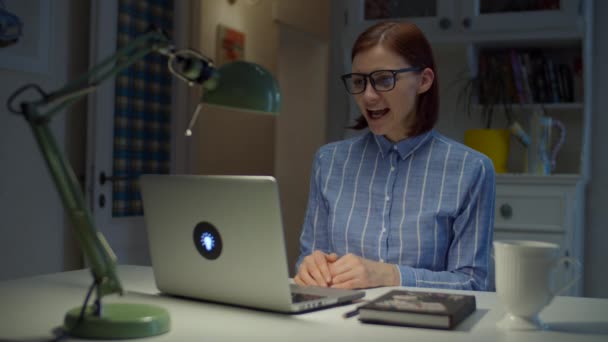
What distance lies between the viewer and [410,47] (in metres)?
1.75

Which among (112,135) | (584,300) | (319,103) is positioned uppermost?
(319,103)

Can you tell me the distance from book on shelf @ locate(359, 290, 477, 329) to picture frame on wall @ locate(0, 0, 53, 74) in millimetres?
2072

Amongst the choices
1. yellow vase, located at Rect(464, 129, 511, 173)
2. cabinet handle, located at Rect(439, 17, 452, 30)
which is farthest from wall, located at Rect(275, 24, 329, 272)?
yellow vase, located at Rect(464, 129, 511, 173)

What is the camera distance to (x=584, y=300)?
1289 mm

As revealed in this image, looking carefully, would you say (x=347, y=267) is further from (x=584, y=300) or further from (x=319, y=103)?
(x=319, y=103)

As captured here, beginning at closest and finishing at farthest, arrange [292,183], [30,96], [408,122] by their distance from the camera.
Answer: [408,122] < [30,96] < [292,183]

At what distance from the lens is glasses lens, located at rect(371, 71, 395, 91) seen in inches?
67.2

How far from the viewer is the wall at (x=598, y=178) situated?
295 cm

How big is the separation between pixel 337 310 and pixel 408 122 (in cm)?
78

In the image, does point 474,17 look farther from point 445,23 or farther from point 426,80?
point 426,80

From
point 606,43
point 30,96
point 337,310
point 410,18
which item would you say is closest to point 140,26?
point 30,96

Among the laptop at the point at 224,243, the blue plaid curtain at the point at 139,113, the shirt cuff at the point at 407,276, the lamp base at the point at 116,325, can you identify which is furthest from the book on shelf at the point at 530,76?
the lamp base at the point at 116,325

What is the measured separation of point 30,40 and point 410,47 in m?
1.69

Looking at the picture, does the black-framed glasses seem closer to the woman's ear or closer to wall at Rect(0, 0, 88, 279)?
the woman's ear
